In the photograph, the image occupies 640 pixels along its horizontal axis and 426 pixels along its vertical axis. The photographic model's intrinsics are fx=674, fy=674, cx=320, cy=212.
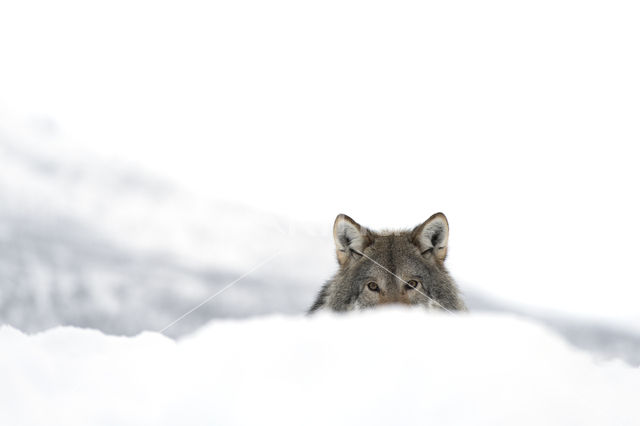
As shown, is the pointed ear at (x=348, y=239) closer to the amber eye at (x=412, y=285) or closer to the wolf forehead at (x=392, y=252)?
the wolf forehead at (x=392, y=252)

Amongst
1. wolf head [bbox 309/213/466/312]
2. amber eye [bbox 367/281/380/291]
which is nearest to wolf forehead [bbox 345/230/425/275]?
wolf head [bbox 309/213/466/312]

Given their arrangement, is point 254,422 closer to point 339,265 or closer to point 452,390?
point 452,390

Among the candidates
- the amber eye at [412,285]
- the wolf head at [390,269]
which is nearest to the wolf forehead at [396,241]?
the wolf head at [390,269]

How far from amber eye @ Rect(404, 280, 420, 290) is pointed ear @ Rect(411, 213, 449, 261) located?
1.92 ft

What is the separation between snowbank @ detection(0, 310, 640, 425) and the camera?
320cm

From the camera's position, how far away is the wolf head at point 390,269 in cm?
662

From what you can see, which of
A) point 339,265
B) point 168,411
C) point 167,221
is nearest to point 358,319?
point 168,411

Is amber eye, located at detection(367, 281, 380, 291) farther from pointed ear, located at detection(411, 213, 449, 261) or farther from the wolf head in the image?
pointed ear, located at detection(411, 213, 449, 261)

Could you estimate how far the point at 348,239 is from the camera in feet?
23.9

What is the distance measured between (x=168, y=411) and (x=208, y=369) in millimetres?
285

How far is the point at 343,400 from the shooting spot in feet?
10.5

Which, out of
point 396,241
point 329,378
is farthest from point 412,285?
Result: point 329,378

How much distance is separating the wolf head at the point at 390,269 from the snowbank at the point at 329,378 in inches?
113

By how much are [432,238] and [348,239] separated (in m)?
0.90
